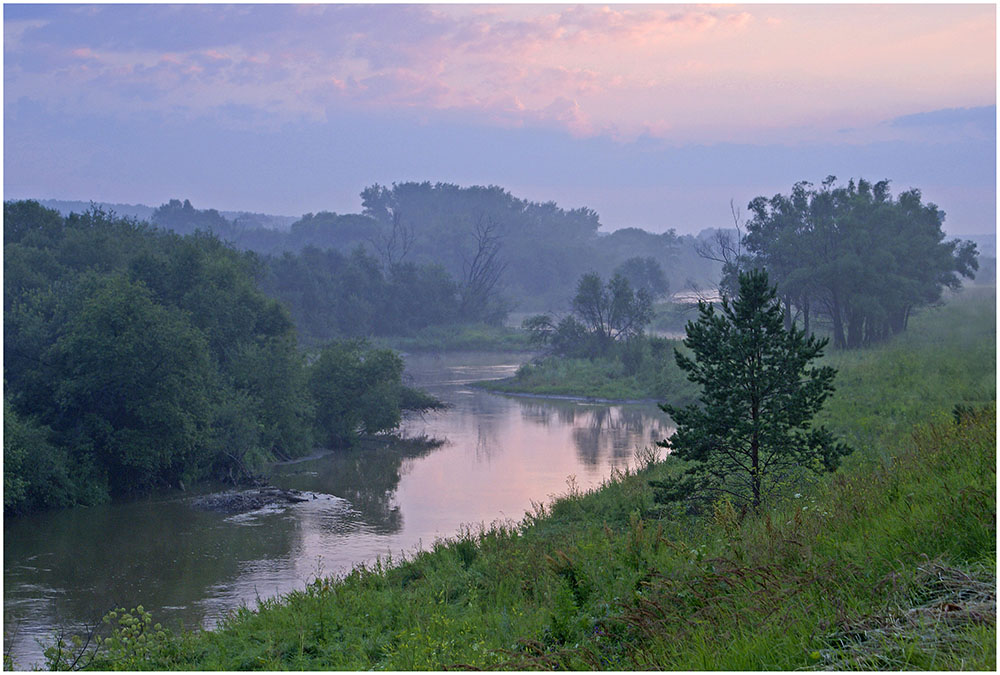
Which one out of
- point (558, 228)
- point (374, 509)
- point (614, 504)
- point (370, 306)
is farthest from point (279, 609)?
point (558, 228)

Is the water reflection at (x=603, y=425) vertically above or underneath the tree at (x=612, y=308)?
underneath

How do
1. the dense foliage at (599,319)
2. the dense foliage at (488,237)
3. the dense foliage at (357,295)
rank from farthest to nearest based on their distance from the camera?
the dense foliage at (488,237)
the dense foliage at (357,295)
the dense foliage at (599,319)

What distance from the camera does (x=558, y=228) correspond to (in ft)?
466

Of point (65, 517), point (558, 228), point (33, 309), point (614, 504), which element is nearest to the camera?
point (614, 504)

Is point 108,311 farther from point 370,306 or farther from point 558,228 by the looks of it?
point 558,228

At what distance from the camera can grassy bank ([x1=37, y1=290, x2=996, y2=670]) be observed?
17.2 feet

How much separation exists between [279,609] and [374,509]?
12805 millimetres

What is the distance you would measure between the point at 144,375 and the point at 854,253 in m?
31.9

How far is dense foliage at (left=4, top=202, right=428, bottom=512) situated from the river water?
1.18 metres

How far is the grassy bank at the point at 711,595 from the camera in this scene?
5.25m

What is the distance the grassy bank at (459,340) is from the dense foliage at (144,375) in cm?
3763

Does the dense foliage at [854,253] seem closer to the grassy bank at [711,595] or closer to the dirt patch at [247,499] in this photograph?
the dirt patch at [247,499]

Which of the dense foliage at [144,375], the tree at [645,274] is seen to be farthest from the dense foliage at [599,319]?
the tree at [645,274]

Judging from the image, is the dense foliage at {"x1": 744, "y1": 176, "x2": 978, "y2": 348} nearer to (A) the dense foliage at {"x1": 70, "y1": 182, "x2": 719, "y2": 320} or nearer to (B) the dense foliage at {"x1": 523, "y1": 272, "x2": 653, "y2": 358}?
(B) the dense foliage at {"x1": 523, "y1": 272, "x2": 653, "y2": 358}
